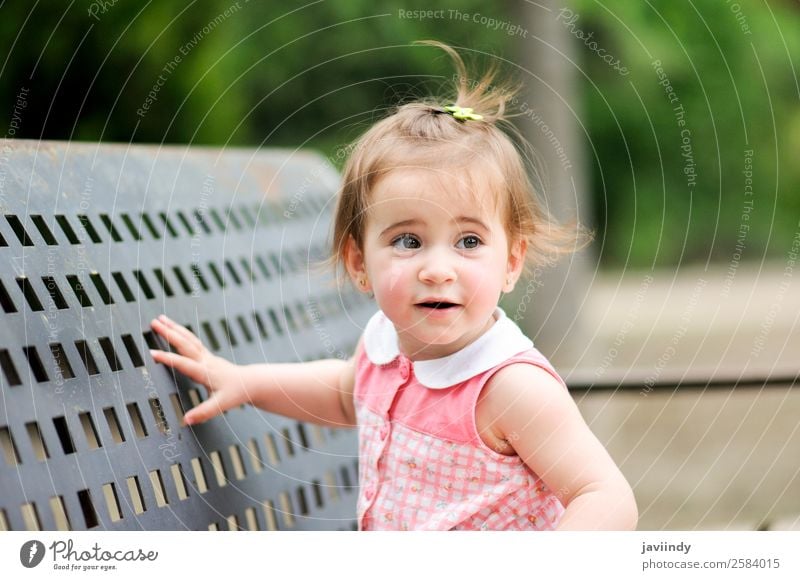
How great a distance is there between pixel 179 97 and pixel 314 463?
3.93 ft

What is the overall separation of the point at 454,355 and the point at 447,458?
0.08m

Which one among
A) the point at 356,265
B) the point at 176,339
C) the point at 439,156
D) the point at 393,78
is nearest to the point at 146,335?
the point at 176,339

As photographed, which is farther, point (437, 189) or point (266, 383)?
point (266, 383)

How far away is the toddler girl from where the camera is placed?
2.39 ft

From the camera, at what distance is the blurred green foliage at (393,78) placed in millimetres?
1877

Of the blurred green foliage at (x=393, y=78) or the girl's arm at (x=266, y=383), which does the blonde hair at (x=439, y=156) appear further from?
the blurred green foliage at (x=393, y=78)

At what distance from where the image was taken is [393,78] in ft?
6.53

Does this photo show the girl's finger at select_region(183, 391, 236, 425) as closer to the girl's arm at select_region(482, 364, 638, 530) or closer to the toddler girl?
the toddler girl

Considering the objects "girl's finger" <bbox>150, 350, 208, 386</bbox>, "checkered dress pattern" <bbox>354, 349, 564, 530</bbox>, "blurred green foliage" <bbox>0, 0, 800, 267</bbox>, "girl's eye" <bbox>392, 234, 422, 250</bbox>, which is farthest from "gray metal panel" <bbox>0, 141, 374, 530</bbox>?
"blurred green foliage" <bbox>0, 0, 800, 267</bbox>

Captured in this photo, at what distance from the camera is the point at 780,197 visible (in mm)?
1965
